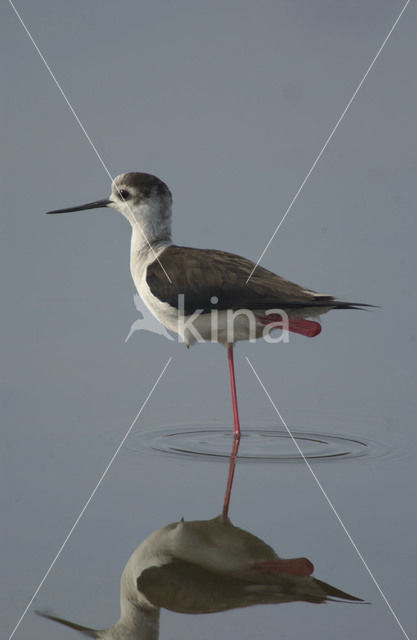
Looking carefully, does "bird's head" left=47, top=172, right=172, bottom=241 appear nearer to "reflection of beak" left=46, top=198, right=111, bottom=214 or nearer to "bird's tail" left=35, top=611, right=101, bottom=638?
"reflection of beak" left=46, top=198, right=111, bottom=214

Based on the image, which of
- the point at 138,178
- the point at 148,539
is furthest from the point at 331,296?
the point at 148,539

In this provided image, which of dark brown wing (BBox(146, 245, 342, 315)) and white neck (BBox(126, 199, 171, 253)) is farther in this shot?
white neck (BBox(126, 199, 171, 253))

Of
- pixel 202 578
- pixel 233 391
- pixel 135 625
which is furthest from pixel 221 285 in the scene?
pixel 135 625

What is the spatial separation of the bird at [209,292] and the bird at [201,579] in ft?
5.69

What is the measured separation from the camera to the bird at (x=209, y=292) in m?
5.21

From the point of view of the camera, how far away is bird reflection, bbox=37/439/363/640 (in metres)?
3.13

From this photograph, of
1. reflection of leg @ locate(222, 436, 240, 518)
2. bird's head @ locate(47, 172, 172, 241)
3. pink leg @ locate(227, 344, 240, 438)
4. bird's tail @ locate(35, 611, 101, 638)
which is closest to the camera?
bird's tail @ locate(35, 611, 101, 638)

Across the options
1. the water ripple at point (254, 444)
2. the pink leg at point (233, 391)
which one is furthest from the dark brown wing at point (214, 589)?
the pink leg at point (233, 391)

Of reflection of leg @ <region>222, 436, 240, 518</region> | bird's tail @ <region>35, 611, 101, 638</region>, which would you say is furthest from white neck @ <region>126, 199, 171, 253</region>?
bird's tail @ <region>35, 611, 101, 638</region>

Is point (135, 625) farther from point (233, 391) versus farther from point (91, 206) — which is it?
point (91, 206)

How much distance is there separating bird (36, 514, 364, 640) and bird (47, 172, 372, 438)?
1735 mm

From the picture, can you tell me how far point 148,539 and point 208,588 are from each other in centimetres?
50

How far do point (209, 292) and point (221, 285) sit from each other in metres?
0.08

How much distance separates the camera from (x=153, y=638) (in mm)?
3051
